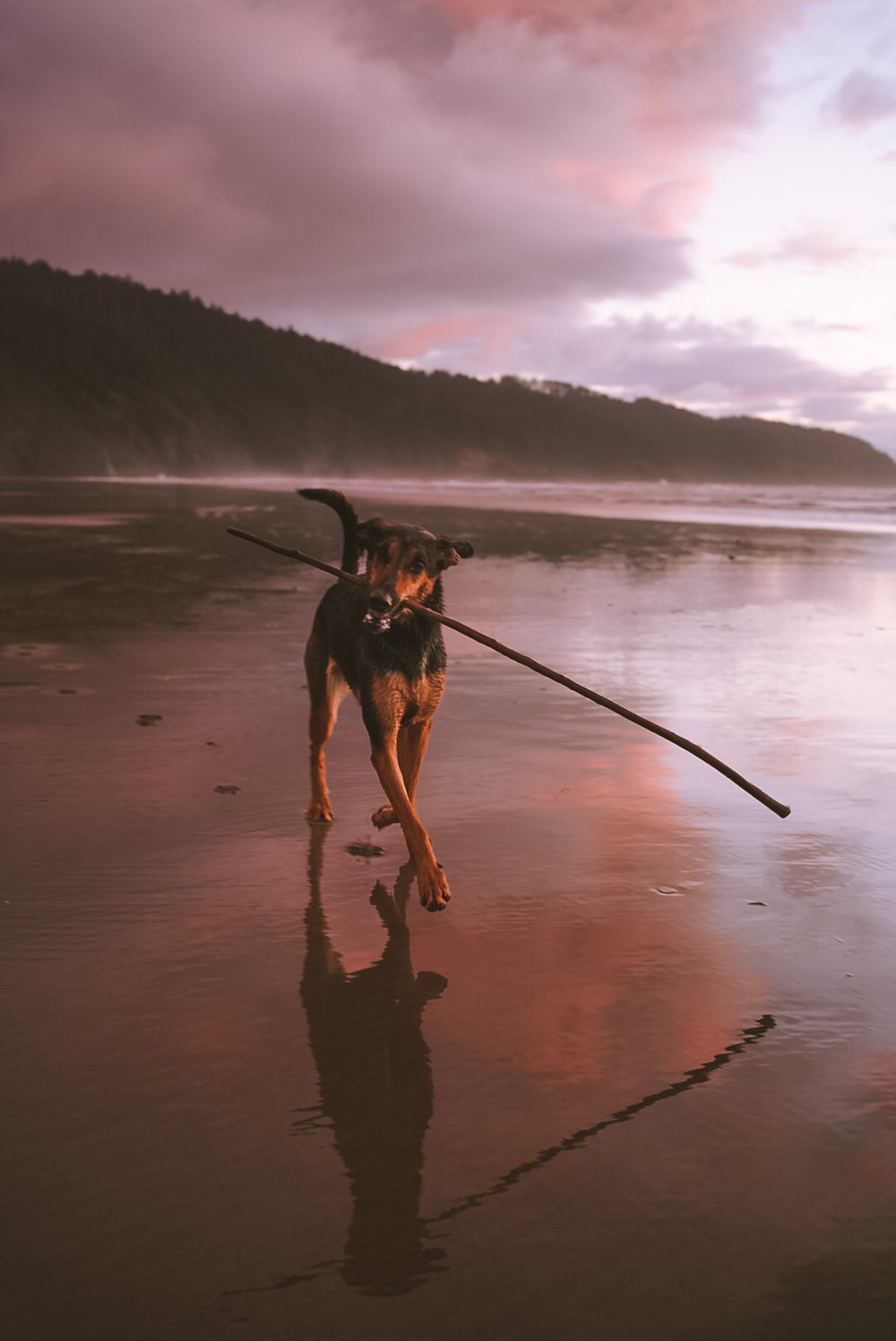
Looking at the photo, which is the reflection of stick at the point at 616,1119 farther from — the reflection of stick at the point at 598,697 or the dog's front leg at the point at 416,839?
the dog's front leg at the point at 416,839

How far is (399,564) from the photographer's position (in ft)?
14.7

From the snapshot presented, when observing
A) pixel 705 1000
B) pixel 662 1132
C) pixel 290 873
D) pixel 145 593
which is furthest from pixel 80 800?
pixel 145 593

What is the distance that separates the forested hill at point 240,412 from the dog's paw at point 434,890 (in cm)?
8646

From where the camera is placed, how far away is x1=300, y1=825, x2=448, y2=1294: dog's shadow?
2.29 m

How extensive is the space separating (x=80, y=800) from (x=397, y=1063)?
2905 mm

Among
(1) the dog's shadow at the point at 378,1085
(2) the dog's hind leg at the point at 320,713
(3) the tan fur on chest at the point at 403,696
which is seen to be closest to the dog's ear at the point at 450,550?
(3) the tan fur on chest at the point at 403,696

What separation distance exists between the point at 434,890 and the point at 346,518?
2156mm

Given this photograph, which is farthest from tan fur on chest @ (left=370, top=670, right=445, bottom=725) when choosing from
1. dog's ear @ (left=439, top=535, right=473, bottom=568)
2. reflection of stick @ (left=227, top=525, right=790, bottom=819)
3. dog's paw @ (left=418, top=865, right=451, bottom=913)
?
dog's paw @ (left=418, top=865, right=451, bottom=913)

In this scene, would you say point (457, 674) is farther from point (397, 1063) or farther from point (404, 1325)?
point (404, 1325)

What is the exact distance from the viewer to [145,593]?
44.1 ft

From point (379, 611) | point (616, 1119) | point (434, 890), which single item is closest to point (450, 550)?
point (379, 611)

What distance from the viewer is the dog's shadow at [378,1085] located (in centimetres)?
229

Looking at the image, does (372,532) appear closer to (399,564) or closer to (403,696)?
(399,564)

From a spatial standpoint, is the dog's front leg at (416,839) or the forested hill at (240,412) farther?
the forested hill at (240,412)
